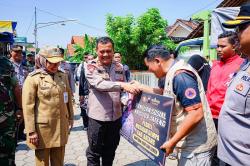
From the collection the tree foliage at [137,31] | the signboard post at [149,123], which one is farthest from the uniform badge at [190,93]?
the tree foliage at [137,31]

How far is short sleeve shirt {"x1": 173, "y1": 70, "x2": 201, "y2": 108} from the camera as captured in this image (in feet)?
7.80

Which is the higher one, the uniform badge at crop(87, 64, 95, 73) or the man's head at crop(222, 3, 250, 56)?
the man's head at crop(222, 3, 250, 56)

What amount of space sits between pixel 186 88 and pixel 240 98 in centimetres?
45

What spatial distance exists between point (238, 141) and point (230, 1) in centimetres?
787

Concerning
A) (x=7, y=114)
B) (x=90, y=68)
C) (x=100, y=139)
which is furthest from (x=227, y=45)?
(x=7, y=114)

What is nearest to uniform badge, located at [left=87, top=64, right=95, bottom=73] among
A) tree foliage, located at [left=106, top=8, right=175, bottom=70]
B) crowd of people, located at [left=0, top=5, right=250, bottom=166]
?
A: crowd of people, located at [left=0, top=5, right=250, bottom=166]

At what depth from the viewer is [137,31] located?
46.3 ft

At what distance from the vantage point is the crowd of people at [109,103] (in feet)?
7.94

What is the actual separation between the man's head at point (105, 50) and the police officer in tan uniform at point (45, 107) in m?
0.51

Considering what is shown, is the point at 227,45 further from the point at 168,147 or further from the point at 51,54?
Answer: the point at 51,54

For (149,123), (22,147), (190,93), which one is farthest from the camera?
(22,147)

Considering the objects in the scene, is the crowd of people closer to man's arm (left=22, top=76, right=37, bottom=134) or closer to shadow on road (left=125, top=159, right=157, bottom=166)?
man's arm (left=22, top=76, right=37, bottom=134)

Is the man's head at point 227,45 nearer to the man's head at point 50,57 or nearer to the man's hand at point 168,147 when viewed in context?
the man's hand at point 168,147

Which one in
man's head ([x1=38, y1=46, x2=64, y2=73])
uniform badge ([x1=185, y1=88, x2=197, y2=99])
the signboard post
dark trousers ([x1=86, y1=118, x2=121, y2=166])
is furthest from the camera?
dark trousers ([x1=86, y1=118, x2=121, y2=166])
